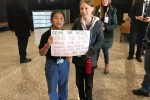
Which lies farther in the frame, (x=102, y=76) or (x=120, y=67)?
(x=120, y=67)

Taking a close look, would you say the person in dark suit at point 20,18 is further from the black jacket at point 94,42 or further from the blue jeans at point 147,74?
the blue jeans at point 147,74

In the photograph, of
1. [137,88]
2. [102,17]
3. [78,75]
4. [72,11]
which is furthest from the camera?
[72,11]

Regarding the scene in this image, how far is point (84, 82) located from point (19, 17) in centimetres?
199

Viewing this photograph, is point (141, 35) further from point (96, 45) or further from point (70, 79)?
point (96, 45)

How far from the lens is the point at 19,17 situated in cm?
313

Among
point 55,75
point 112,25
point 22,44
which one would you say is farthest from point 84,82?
point 22,44

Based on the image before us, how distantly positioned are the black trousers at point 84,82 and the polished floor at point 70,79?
27cm

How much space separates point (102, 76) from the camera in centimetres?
279

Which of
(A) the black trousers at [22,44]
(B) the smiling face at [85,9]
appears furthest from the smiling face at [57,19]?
(A) the black trousers at [22,44]

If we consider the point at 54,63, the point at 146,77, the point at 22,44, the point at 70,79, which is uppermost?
the point at 54,63

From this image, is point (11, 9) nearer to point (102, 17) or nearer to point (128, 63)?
point (102, 17)

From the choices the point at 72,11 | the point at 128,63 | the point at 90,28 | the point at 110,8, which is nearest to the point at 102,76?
the point at 128,63

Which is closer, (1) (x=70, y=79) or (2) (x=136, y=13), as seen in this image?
(1) (x=70, y=79)

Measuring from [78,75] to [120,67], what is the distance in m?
1.59
